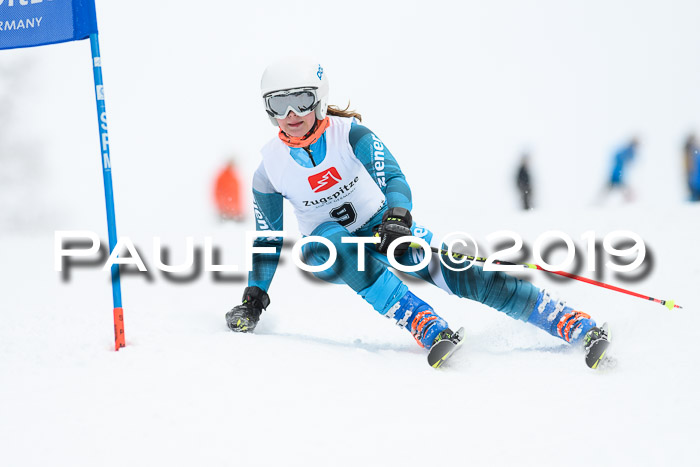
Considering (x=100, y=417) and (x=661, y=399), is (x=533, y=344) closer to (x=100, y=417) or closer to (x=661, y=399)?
(x=661, y=399)

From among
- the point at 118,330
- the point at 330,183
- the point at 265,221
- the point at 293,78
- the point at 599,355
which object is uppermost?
the point at 293,78

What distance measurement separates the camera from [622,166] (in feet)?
37.7

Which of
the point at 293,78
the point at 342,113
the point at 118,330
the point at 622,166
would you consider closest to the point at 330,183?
the point at 342,113

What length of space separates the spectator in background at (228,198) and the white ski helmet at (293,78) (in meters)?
8.80

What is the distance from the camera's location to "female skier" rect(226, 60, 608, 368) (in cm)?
357

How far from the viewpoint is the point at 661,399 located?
259 centimetres

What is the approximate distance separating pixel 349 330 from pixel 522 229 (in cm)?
438

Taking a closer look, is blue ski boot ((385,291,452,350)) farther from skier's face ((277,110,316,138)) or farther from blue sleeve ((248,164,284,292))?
skier's face ((277,110,316,138))

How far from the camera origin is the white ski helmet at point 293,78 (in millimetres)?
3570

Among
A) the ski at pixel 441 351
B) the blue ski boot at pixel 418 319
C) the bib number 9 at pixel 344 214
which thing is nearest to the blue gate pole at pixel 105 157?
the bib number 9 at pixel 344 214

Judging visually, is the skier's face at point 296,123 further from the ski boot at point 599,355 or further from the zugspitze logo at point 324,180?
the ski boot at point 599,355

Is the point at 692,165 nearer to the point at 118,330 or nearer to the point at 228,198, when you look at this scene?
the point at 228,198

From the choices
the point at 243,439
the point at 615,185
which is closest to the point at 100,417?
the point at 243,439

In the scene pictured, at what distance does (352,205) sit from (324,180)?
0.85 feet
